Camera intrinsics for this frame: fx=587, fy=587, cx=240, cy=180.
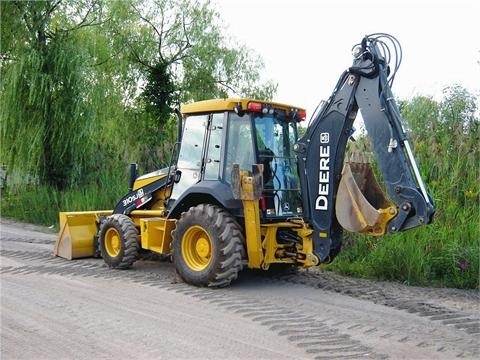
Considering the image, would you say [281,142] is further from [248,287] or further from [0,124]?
[0,124]

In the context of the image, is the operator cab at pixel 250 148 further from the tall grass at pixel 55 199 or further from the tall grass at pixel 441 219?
the tall grass at pixel 55 199

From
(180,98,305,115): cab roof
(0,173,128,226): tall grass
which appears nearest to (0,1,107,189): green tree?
(0,173,128,226): tall grass

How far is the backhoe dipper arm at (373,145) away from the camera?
5.79 metres

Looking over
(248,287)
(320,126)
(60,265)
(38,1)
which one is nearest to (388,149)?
(320,126)

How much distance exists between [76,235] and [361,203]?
4753 mm

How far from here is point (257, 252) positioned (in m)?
6.61

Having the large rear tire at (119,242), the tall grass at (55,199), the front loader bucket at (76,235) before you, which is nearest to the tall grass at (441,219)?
the large rear tire at (119,242)

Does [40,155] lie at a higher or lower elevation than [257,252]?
higher

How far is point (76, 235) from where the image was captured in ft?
29.3

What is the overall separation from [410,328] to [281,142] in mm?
2898

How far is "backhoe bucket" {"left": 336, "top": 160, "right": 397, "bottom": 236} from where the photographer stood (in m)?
5.93

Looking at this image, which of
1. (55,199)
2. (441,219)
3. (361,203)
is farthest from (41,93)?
(361,203)

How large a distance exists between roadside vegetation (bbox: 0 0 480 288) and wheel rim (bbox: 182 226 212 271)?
6.56ft

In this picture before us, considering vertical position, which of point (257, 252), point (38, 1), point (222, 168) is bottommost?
point (257, 252)
